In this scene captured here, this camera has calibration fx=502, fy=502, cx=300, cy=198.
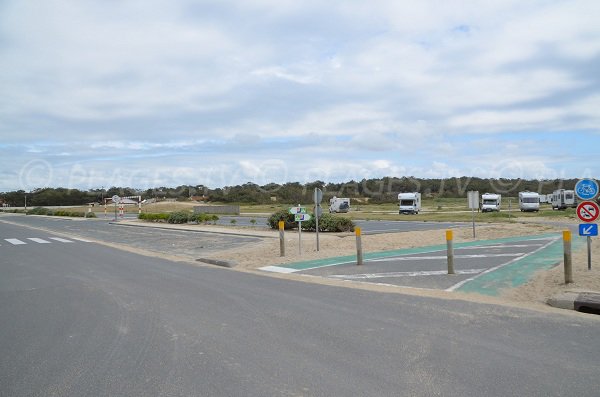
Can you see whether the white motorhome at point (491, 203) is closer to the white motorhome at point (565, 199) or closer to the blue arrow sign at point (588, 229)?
the white motorhome at point (565, 199)

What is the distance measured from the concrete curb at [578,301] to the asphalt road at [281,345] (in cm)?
53

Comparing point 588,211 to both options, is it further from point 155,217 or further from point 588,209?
point 155,217

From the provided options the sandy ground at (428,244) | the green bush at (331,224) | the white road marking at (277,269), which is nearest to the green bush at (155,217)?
the green bush at (331,224)

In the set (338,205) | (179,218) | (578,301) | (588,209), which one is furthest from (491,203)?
(578,301)

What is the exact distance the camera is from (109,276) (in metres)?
12.5

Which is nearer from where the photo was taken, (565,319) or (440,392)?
(440,392)

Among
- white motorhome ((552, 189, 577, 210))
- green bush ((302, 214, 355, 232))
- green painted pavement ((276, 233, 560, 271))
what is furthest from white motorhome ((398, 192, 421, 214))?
green painted pavement ((276, 233, 560, 271))

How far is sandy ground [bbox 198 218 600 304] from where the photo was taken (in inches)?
393

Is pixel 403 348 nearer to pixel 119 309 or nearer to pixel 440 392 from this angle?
pixel 440 392

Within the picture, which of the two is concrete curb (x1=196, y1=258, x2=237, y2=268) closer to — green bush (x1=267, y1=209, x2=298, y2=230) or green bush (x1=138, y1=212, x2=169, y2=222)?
green bush (x1=267, y1=209, x2=298, y2=230)

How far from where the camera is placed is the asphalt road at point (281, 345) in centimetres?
484

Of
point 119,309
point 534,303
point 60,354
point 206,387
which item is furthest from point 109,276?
point 534,303

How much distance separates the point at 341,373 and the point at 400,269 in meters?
8.67

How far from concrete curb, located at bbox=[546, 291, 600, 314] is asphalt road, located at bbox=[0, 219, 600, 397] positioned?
1.74 ft
